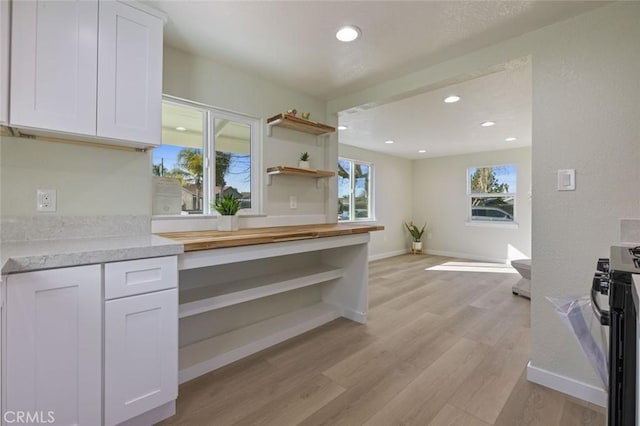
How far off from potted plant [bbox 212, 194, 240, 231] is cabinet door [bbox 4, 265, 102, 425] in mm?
946

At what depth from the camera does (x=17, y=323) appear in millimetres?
1084

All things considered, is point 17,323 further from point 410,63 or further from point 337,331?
point 410,63

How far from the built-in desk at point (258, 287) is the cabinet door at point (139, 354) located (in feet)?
0.81

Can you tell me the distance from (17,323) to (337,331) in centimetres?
207

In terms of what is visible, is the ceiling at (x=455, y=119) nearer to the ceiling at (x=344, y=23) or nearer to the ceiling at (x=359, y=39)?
the ceiling at (x=359, y=39)

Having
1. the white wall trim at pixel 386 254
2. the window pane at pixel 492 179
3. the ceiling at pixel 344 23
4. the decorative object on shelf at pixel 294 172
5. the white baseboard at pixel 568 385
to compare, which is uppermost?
the ceiling at pixel 344 23

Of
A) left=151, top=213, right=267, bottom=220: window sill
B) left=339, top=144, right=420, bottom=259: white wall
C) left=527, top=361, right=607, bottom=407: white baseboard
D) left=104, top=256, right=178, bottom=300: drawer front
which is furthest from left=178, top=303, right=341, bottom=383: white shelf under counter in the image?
left=339, top=144, right=420, bottom=259: white wall

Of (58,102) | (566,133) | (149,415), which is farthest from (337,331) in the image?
(58,102)

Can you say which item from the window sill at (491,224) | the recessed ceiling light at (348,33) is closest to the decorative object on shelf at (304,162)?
the recessed ceiling light at (348,33)

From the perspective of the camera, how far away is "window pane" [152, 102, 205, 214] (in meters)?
2.05

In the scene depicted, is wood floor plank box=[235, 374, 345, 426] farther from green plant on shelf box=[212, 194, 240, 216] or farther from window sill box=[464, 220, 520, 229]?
window sill box=[464, 220, 520, 229]

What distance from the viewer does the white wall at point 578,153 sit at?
1548mm

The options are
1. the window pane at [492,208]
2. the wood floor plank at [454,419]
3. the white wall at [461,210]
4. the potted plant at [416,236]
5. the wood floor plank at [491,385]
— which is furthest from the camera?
the potted plant at [416,236]

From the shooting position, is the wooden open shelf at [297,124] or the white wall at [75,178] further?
the wooden open shelf at [297,124]
